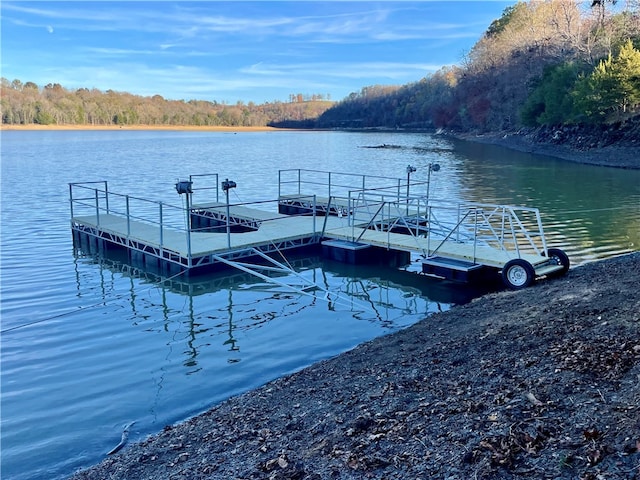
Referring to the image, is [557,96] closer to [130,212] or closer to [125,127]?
[130,212]

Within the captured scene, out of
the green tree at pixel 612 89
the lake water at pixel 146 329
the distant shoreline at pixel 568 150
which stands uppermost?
the green tree at pixel 612 89

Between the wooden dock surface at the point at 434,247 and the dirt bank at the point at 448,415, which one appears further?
the wooden dock surface at the point at 434,247

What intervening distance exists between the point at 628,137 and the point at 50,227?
37181mm

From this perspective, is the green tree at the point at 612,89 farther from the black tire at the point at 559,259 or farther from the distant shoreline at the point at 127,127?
→ the distant shoreline at the point at 127,127

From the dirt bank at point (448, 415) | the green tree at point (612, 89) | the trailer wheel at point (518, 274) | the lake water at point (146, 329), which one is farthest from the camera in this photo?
the green tree at point (612, 89)

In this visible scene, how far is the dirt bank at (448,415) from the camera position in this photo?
386cm

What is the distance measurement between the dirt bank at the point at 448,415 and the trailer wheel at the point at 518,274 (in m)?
2.78

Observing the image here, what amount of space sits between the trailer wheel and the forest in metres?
6.68

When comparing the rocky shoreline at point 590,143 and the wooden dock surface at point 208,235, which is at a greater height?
the rocky shoreline at point 590,143

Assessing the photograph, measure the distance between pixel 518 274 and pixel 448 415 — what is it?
656cm

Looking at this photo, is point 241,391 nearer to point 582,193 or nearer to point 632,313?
point 632,313

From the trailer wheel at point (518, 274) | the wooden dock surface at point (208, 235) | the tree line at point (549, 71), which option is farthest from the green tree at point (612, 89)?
the trailer wheel at point (518, 274)

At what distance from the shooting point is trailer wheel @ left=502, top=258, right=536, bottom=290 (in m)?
10.5

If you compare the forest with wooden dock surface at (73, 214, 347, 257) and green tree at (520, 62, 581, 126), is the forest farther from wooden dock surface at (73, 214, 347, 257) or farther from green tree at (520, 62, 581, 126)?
wooden dock surface at (73, 214, 347, 257)
